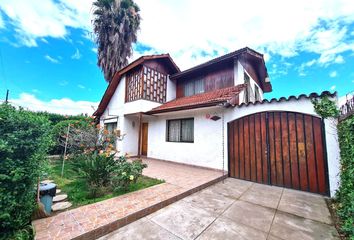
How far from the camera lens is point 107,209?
330 cm

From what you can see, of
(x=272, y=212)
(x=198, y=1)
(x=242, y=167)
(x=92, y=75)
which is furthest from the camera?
(x=92, y=75)

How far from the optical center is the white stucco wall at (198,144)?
7.17 meters

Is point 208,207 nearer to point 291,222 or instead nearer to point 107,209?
point 291,222

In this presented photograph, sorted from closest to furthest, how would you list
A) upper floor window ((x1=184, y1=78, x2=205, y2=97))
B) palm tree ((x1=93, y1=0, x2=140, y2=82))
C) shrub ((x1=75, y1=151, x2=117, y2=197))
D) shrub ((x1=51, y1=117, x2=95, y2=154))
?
shrub ((x1=75, y1=151, x2=117, y2=197))
shrub ((x1=51, y1=117, x2=95, y2=154))
upper floor window ((x1=184, y1=78, x2=205, y2=97))
palm tree ((x1=93, y1=0, x2=140, y2=82))

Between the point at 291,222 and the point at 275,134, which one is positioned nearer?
the point at 291,222

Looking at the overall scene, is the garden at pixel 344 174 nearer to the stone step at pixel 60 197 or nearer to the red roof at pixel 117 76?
the stone step at pixel 60 197

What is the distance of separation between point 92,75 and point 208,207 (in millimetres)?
19507

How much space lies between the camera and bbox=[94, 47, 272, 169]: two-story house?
291 inches

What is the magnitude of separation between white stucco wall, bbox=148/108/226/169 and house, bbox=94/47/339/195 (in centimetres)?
5

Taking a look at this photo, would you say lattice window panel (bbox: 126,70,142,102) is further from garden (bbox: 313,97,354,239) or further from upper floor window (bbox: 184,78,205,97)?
garden (bbox: 313,97,354,239)

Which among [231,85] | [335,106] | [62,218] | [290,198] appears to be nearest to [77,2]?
[231,85]

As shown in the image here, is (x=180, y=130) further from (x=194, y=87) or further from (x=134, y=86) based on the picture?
(x=134, y=86)

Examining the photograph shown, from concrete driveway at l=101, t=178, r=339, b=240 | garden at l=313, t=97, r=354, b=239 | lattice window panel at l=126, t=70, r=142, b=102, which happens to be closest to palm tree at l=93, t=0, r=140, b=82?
lattice window panel at l=126, t=70, r=142, b=102

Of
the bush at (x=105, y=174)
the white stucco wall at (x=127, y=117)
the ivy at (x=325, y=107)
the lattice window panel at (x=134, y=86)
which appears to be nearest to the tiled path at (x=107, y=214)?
the bush at (x=105, y=174)
